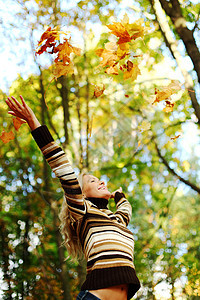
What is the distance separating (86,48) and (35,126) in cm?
361

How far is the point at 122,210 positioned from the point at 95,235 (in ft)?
1.96

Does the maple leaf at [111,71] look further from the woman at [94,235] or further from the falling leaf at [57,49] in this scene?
the woman at [94,235]

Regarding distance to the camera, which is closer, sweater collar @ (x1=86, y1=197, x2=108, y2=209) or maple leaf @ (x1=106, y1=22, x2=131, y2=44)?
maple leaf @ (x1=106, y1=22, x2=131, y2=44)

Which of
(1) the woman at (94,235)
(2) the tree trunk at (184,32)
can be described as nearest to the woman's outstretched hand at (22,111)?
(1) the woman at (94,235)

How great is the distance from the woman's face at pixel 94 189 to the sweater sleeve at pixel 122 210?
222 millimetres

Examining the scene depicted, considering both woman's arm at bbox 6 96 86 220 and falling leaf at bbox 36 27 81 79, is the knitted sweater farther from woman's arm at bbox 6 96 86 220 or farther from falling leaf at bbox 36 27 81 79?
falling leaf at bbox 36 27 81 79

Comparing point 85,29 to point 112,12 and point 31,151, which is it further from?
point 31,151

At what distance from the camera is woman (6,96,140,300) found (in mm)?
1650

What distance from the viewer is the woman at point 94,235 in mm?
1650

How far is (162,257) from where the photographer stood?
22.1 feet

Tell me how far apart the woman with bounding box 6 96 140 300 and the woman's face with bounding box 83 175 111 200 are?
0.12 meters

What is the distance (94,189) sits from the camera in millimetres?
2156

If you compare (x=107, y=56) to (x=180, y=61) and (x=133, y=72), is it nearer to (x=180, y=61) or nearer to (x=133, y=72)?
(x=133, y=72)

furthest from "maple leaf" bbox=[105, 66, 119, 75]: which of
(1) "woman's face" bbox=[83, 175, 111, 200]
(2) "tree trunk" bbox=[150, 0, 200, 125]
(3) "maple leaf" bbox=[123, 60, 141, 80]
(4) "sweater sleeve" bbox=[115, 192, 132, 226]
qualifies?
(4) "sweater sleeve" bbox=[115, 192, 132, 226]
